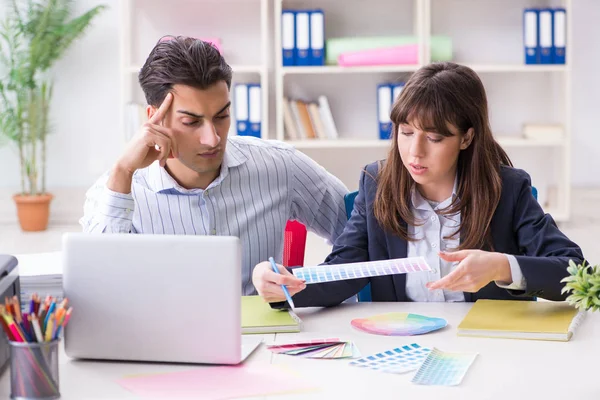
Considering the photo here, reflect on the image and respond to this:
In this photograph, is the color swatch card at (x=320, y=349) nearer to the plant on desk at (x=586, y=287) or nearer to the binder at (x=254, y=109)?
the plant on desk at (x=586, y=287)

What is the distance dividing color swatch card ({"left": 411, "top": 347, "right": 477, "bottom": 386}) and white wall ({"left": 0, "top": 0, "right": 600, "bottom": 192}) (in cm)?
378

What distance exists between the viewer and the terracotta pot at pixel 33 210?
5.01 m

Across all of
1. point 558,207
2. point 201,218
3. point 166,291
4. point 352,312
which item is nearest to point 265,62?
point 558,207

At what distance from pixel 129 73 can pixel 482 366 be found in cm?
382

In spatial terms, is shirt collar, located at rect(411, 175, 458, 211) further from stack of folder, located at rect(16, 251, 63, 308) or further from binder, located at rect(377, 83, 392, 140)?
binder, located at rect(377, 83, 392, 140)

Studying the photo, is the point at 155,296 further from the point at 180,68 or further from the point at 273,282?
the point at 180,68

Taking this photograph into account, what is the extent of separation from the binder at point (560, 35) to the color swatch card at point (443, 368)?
3.60 metres

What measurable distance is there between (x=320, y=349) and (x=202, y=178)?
2.32ft

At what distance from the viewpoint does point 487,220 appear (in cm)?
197

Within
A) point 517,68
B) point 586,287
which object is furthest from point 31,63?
point 586,287

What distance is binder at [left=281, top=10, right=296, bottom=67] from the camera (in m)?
4.78

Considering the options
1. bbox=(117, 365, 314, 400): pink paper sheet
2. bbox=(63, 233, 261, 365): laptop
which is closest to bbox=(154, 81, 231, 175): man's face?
bbox=(63, 233, 261, 365): laptop

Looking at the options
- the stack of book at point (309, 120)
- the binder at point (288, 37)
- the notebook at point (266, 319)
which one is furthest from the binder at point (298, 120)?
the notebook at point (266, 319)

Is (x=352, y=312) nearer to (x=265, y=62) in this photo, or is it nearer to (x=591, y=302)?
(x=591, y=302)
